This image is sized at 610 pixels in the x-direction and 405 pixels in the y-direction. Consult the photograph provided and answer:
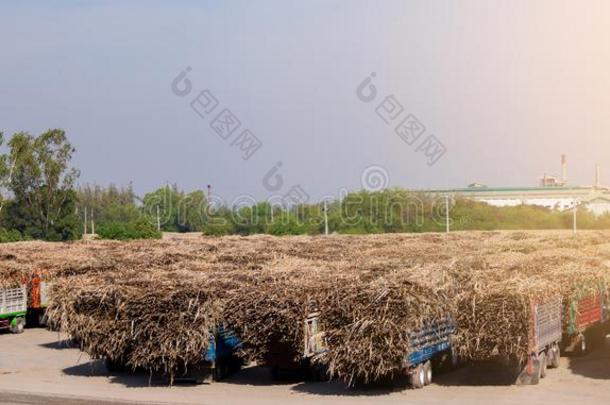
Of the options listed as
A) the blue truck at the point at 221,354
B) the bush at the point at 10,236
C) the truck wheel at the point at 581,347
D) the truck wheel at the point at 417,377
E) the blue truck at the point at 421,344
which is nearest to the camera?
the blue truck at the point at 421,344

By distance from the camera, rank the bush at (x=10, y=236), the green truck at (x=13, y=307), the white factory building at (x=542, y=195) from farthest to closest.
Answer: the white factory building at (x=542, y=195) < the bush at (x=10, y=236) < the green truck at (x=13, y=307)

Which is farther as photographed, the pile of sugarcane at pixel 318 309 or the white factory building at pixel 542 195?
the white factory building at pixel 542 195

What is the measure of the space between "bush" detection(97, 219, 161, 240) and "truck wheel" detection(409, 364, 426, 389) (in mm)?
63184

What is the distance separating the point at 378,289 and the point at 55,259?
25.0 meters

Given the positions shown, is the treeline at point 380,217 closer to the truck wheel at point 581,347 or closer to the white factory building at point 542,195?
the white factory building at point 542,195

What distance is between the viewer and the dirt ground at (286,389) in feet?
69.1

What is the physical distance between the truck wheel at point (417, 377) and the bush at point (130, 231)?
63184mm

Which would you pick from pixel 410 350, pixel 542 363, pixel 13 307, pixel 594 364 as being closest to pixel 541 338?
pixel 542 363

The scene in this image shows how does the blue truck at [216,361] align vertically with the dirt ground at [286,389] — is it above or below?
above

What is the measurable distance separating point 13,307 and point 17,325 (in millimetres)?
959

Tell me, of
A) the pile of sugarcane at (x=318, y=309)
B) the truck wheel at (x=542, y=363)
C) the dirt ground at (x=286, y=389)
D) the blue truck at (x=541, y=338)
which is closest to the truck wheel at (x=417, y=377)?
the dirt ground at (x=286, y=389)

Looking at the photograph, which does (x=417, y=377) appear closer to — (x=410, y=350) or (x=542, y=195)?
(x=410, y=350)

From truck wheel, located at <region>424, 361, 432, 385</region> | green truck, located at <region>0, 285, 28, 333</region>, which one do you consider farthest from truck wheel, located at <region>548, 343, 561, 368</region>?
green truck, located at <region>0, 285, 28, 333</region>

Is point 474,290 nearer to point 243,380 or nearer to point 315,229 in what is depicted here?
point 243,380
